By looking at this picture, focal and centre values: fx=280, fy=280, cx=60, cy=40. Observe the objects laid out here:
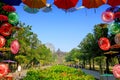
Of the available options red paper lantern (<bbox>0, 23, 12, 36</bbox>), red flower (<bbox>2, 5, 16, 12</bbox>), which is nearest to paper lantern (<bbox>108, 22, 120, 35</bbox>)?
red paper lantern (<bbox>0, 23, 12, 36</bbox>)

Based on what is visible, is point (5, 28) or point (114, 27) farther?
point (114, 27)

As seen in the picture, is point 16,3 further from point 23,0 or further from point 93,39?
point 93,39

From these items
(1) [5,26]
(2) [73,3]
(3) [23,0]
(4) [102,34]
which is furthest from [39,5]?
(4) [102,34]

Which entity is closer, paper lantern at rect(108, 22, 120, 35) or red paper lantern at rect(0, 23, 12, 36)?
red paper lantern at rect(0, 23, 12, 36)

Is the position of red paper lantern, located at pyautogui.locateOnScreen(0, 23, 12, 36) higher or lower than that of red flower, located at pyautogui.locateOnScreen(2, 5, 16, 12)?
lower

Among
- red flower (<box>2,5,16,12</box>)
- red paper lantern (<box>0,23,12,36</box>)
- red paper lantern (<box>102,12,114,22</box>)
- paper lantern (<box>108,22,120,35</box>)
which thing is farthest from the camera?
paper lantern (<box>108,22,120,35</box>)

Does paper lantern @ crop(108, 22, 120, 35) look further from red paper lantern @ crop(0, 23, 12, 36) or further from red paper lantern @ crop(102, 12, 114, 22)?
red paper lantern @ crop(0, 23, 12, 36)

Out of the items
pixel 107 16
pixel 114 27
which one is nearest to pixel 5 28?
pixel 107 16

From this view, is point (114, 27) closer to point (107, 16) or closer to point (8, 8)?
point (107, 16)

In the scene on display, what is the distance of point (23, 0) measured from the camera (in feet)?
33.9

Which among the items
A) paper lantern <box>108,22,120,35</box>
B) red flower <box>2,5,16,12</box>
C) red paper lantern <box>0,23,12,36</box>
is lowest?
red paper lantern <box>0,23,12,36</box>

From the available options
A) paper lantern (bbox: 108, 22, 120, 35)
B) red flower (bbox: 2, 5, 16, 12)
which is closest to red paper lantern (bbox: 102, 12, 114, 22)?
paper lantern (bbox: 108, 22, 120, 35)

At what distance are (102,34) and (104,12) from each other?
37.2m

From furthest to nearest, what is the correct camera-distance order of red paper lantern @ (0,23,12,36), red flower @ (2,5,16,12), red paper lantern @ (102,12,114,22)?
red paper lantern @ (102,12,114,22) → red paper lantern @ (0,23,12,36) → red flower @ (2,5,16,12)
